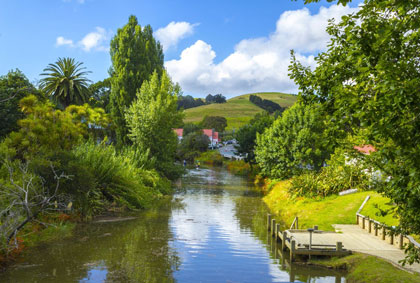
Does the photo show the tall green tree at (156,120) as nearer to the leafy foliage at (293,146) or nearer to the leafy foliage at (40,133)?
the leafy foliage at (40,133)

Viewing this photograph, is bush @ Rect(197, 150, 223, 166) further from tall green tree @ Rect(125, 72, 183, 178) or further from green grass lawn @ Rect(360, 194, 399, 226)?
green grass lawn @ Rect(360, 194, 399, 226)

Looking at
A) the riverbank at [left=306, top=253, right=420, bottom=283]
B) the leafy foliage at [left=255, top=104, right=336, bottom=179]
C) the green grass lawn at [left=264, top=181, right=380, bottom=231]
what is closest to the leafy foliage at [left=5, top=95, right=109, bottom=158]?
the green grass lawn at [left=264, top=181, right=380, bottom=231]

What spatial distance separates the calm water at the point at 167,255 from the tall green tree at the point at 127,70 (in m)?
20.3

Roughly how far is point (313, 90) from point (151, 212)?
21.3 meters

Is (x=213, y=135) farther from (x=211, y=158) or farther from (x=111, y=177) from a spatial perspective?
(x=111, y=177)

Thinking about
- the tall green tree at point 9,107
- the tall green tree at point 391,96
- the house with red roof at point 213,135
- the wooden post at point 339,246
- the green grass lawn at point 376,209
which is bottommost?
the wooden post at point 339,246

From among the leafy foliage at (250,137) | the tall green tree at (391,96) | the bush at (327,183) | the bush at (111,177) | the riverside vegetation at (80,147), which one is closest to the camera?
the tall green tree at (391,96)

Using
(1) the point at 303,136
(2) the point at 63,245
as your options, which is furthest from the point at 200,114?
(2) the point at 63,245

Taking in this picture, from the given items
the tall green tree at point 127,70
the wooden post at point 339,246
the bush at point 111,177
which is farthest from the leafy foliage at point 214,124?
the wooden post at point 339,246

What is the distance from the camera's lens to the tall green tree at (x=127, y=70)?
156 feet

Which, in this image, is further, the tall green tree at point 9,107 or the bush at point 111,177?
the tall green tree at point 9,107

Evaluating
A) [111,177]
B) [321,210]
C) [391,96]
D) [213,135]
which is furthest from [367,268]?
[213,135]

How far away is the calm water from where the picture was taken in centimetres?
1602

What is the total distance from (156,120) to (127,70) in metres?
8.91
